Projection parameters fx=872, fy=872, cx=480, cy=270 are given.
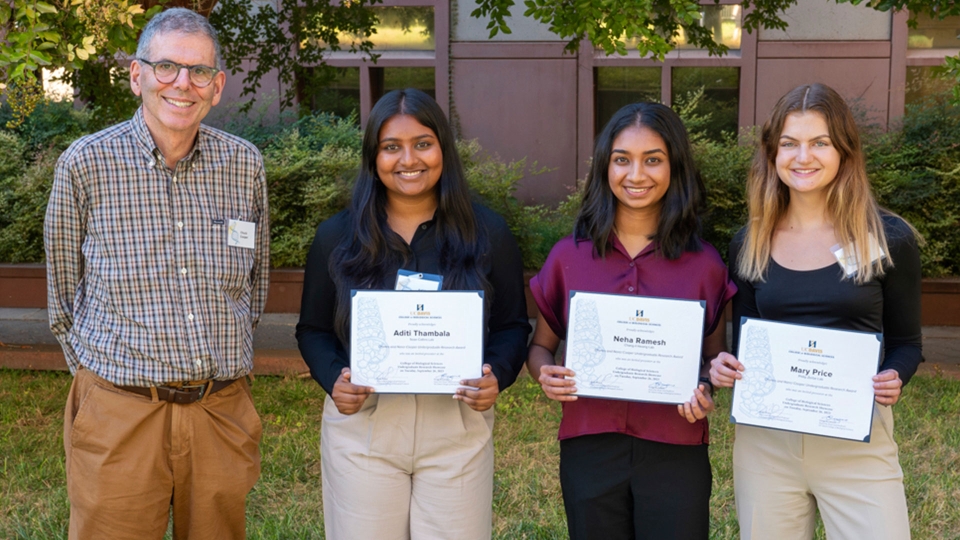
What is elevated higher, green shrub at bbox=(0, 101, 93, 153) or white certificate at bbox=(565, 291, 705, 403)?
green shrub at bbox=(0, 101, 93, 153)

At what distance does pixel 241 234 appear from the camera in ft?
9.70

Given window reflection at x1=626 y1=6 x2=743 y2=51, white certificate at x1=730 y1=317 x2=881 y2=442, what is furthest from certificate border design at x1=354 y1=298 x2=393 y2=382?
window reflection at x1=626 y1=6 x2=743 y2=51

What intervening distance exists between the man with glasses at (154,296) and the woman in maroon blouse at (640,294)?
3.64 ft

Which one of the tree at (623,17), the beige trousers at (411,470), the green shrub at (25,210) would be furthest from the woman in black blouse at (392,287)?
the green shrub at (25,210)

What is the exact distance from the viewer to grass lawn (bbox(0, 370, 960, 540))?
14.3 feet

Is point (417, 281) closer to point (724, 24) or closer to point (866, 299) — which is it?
point (866, 299)

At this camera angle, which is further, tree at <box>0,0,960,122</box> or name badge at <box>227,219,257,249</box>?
tree at <box>0,0,960,122</box>

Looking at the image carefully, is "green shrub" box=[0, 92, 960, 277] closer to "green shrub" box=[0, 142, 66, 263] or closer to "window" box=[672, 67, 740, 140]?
"green shrub" box=[0, 142, 66, 263]

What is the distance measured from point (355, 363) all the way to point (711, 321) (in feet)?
3.79

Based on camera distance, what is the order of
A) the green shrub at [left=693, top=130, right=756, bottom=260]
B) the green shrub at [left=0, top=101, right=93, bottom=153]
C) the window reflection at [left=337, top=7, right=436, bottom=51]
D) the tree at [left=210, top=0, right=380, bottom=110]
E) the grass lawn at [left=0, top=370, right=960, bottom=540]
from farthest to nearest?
the window reflection at [left=337, top=7, right=436, bottom=51], the green shrub at [left=0, top=101, right=93, bottom=153], the green shrub at [left=693, top=130, right=756, bottom=260], the tree at [left=210, top=0, right=380, bottom=110], the grass lawn at [left=0, top=370, right=960, bottom=540]

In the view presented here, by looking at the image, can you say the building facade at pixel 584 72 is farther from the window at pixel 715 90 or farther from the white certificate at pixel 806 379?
the white certificate at pixel 806 379

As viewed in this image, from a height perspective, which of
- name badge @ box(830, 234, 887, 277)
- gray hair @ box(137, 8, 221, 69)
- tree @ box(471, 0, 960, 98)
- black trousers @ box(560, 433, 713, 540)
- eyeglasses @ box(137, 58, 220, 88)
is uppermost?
tree @ box(471, 0, 960, 98)

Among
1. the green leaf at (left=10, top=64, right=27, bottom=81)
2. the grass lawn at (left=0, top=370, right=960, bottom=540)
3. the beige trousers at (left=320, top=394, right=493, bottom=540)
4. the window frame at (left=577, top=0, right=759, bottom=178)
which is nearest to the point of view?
the beige trousers at (left=320, top=394, right=493, bottom=540)

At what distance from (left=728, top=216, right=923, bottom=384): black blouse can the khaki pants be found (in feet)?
6.08
